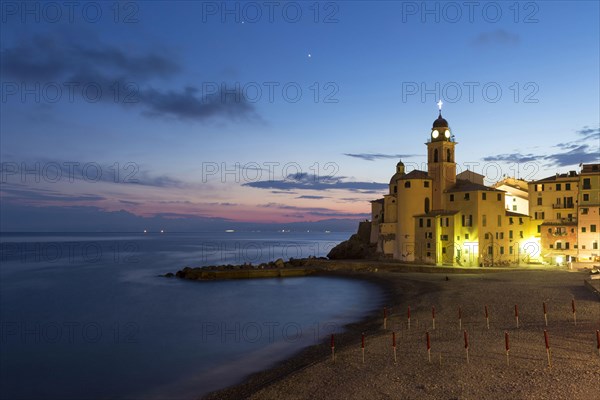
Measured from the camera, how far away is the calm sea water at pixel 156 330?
23500 millimetres

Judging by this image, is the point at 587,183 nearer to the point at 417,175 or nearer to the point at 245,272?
the point at 417,175

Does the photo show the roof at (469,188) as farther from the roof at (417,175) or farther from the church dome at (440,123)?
the church dome at (440,123)

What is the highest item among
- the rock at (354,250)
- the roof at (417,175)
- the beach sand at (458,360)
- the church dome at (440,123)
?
the church dome at (440,123)

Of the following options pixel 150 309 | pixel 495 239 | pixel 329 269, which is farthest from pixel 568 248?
pixel 150 309

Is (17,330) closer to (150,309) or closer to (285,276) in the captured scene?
(150,309)

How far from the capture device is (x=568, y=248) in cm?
5922

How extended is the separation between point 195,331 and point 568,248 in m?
49.2

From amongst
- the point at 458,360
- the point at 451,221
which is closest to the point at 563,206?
the point at 451,221

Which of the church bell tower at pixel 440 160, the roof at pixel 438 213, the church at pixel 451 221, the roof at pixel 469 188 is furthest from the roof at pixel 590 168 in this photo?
the roof at pixel 438 213

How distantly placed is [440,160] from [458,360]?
5159 centimetres

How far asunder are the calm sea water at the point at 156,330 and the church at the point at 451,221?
12108 millimetres

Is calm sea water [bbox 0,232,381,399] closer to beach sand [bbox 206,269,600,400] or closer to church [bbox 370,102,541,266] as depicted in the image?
beach sand [bbox 206,269,600,400]

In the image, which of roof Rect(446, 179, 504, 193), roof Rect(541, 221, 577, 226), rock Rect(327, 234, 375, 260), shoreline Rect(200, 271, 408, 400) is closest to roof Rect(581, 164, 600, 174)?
roof Rect(541, 221, 577, 226)

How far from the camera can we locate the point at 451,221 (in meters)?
60.8
